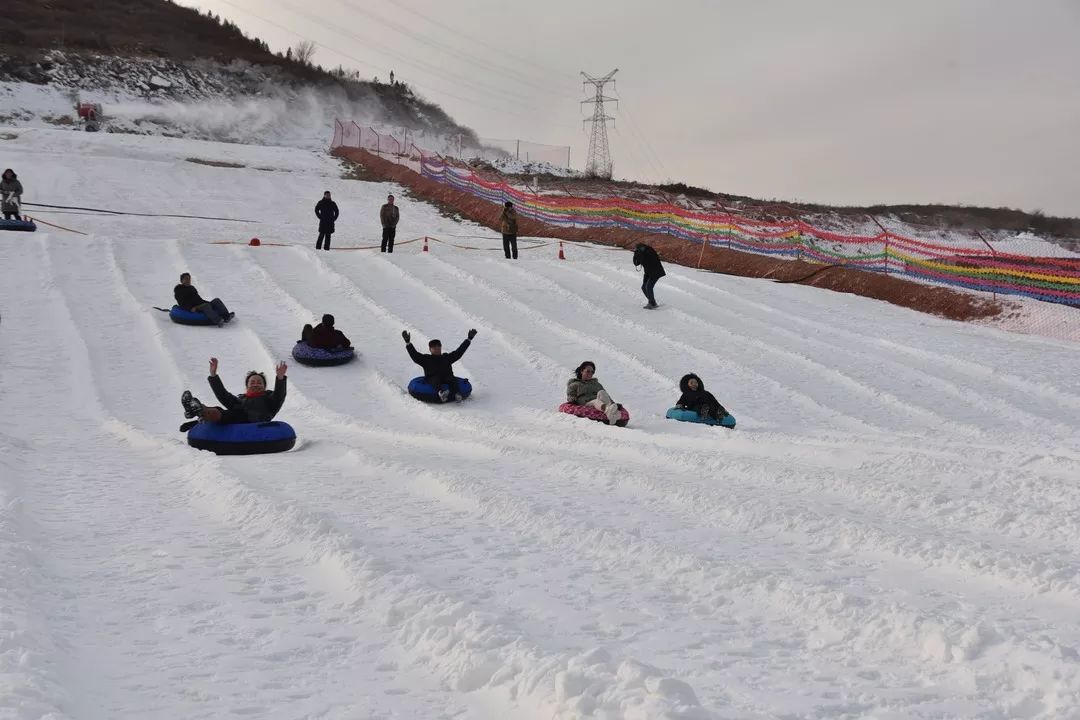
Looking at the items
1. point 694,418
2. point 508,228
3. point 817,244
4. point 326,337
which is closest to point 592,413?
point 694,418

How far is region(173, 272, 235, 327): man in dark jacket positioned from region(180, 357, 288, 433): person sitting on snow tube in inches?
213

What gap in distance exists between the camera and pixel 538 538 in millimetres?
4828

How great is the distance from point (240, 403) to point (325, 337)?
417 centimetres

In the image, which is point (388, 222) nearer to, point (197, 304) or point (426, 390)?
point (197, 304)

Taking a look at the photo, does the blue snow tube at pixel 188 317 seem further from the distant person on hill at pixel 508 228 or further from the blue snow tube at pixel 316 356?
the distant person on hill at pixel 508 228

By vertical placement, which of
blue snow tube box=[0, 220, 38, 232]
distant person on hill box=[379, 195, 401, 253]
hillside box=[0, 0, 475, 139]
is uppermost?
hillside box=[0, 0, 475, 139]

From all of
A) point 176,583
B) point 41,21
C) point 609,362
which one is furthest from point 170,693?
point 41,21

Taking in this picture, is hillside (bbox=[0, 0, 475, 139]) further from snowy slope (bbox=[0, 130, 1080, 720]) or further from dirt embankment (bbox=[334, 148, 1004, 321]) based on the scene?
snowy slope (bbox=[0, 130, 1080, 720])

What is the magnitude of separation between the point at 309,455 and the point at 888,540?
15.2 ft

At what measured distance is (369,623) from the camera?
3.66 m

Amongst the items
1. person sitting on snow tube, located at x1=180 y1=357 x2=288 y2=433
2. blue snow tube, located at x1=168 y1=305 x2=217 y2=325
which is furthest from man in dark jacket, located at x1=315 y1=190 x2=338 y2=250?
person sitting on snow tube, located at x1=180 y1=357 x2=288 y2=433

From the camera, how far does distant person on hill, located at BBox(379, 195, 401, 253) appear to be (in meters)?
18.4

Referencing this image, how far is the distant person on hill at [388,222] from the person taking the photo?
18375mm

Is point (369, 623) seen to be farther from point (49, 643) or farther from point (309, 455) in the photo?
point (309, 455)
